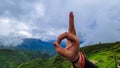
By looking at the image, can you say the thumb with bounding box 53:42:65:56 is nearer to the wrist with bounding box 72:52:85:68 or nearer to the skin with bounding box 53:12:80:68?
the skin with bounding box 53:12:80:68

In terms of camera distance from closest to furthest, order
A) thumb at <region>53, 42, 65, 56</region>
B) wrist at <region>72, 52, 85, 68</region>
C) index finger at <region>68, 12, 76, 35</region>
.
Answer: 1. thumb at <region>53, 42, 65, 56</region>
2. wrist at <region>72, 52, 85, 68</region>
3. index finger at <region>68, 12, 76, 35</region>

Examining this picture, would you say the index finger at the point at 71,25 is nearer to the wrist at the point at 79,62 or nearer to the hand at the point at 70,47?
the hand at the point at 70,47

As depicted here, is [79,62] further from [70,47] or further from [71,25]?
[71,25]

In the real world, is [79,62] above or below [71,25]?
below

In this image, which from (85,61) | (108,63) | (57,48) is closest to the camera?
(57,48)

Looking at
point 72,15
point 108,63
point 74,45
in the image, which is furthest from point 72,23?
point 108,63

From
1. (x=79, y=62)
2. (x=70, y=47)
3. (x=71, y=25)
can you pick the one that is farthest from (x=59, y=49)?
(x=71, y=25)

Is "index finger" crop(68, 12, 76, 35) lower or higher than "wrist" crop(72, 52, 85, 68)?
higher

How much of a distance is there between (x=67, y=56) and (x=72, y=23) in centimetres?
78

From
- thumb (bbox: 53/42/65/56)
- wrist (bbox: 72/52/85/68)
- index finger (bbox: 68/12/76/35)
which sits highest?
index finger (bbox: 68/12/76/35)

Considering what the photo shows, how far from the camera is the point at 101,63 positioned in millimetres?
187875

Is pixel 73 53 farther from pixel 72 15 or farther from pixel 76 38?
pixel 72 15

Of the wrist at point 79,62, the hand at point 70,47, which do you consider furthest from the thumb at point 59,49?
the wrist at point 79,62

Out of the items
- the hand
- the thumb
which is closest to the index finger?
the hand
